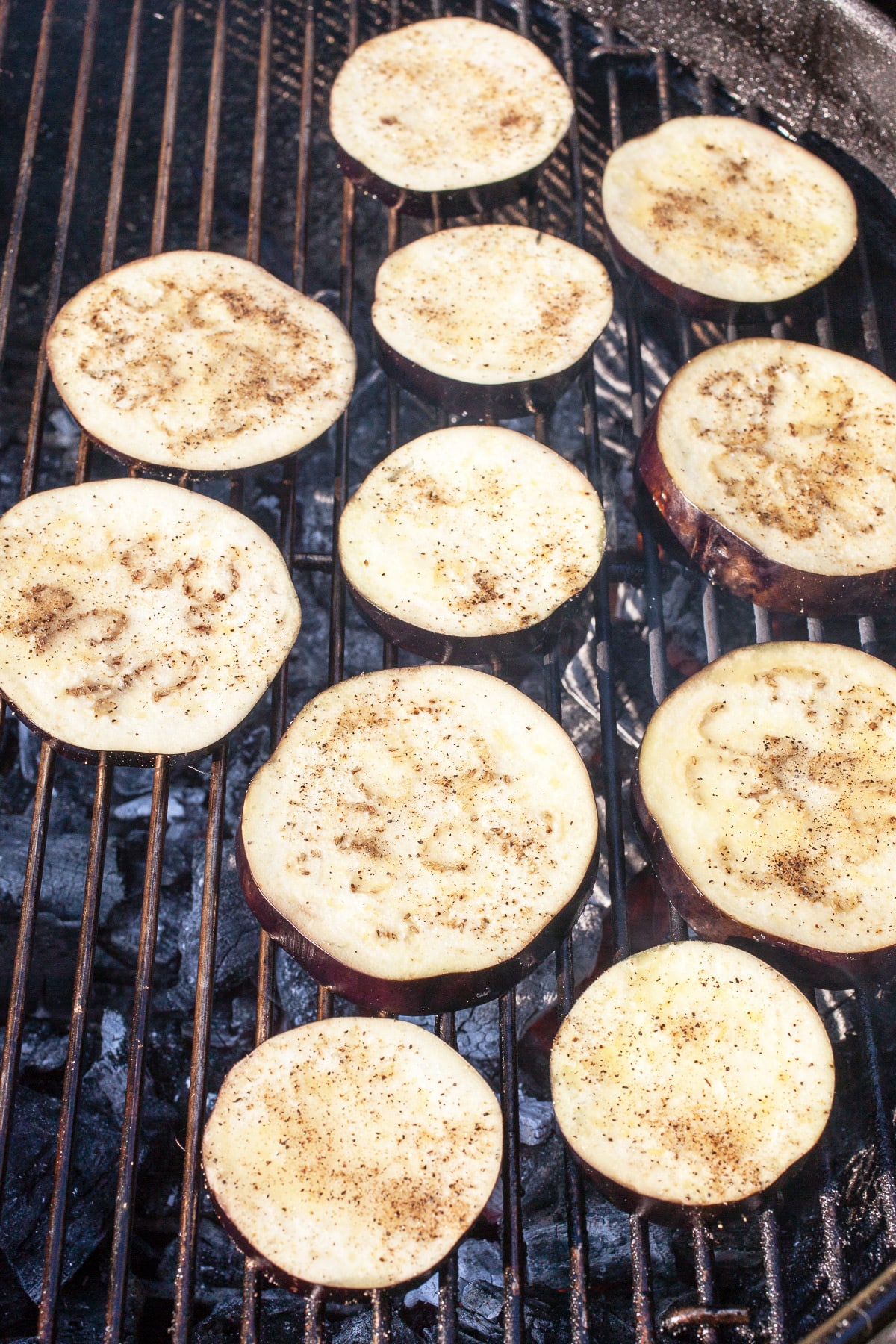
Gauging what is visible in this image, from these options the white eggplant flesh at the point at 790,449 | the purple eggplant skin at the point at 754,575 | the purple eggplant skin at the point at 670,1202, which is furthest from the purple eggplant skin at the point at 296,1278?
the white eggplant flesh at the point at 790,449

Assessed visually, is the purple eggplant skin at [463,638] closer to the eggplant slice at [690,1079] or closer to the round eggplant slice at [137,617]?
the round eggplant slice at [137,617]

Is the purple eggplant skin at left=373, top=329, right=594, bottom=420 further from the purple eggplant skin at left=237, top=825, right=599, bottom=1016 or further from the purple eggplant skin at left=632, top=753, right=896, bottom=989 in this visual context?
the purple eggplant skin at left=237, top=825, right=599, bottom=1016

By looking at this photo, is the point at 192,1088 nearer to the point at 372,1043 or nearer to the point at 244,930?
the point at 372,1043

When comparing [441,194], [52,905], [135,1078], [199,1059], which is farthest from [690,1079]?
[441,194]

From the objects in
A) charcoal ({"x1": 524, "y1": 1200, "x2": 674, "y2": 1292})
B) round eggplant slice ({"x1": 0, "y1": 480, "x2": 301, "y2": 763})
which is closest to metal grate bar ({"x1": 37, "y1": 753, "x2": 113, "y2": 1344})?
round eggplant slice ({"x1": 0, "y1": 480, "x2": 301, "y2": 763})

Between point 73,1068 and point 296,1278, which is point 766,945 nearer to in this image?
point 296,1278

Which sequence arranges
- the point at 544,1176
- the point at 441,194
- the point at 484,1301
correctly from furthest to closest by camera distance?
the point at 441,194 < the point at 544,1176 < the point at 484,1301
